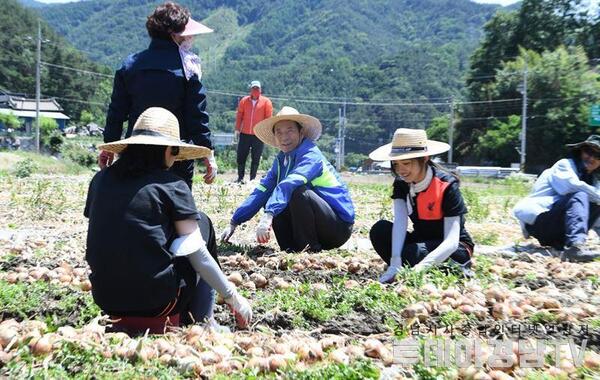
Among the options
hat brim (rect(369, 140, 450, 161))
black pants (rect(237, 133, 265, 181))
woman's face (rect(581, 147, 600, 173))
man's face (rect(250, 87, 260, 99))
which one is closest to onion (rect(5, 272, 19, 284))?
hat brim (rect(369, 140, 450, 161))

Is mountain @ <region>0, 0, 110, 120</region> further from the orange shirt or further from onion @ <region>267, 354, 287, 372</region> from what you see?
onion @ <region>267, 354, 287, 372</region>

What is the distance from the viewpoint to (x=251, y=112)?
10859 mm

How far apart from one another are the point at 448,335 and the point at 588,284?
1620mm

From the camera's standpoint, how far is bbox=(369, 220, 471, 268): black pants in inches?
165

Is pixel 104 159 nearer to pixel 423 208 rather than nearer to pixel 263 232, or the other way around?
pixel 263 232

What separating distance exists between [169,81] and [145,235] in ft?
6.07

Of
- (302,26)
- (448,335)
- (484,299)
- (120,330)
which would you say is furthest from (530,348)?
(302,26)

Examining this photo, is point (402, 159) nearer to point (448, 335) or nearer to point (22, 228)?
point (448, 335)

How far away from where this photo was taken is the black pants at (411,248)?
4199 mm

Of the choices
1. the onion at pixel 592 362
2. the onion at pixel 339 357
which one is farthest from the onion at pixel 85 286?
the onion at pixel 592 362

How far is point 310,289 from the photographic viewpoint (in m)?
3.68

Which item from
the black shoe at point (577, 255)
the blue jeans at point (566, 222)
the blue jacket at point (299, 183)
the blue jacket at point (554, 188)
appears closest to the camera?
the blue jacket at point (299, 183)

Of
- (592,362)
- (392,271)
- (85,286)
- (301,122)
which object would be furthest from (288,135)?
(592,362)

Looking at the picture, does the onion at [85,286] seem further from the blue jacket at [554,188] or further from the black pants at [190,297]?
the blue jacket at [554,188]
